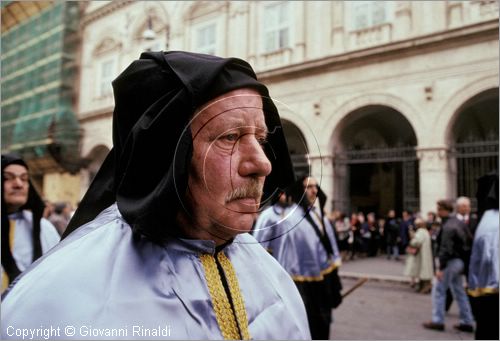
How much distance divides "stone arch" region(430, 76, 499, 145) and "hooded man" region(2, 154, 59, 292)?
996cm

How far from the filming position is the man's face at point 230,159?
1162mm

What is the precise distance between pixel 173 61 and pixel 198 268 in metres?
0.64

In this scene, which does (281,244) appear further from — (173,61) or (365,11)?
(365,11)

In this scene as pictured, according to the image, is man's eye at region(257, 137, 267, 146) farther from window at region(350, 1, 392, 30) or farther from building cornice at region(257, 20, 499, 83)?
window at region(350, 1, 392, 30)

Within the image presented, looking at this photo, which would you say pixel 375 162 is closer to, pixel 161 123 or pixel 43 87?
pixel 161 123

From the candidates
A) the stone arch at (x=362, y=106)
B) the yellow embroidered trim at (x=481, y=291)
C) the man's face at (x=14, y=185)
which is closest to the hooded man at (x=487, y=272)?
the yellow embroidered trim at (x=481, y=291)

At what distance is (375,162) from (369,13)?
16.2ft

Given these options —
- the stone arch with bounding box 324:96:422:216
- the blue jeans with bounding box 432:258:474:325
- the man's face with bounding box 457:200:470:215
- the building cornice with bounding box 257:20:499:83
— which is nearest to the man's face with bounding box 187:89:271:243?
the blue jeans with bounding box 432:258:474:325

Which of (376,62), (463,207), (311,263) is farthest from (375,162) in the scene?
(311,263)

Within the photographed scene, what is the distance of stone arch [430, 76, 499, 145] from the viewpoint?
1047 centimetres

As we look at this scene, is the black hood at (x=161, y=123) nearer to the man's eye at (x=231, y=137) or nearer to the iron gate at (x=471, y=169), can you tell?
the man's eye at (x=231, y=137)

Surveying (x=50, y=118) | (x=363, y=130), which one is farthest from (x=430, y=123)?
(x=50, y=118)

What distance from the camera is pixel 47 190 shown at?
66.6 ft

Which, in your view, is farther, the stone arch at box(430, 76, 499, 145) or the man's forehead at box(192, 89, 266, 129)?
the stone arch at box(430, 76, 499, 145)
